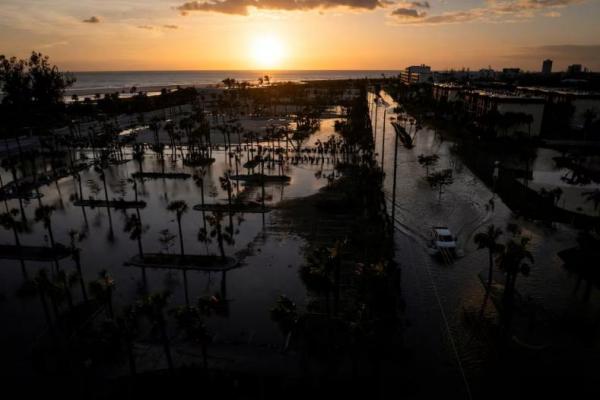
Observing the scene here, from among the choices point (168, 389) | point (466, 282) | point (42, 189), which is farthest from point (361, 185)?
point (42, 189)

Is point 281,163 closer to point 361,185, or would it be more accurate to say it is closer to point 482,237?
point 361,185

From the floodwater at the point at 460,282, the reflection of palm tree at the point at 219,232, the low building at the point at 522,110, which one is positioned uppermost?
the low building at the point at 522,110

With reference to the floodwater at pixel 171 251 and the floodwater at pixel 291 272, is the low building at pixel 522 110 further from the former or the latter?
the floodwater at pixel 171 251

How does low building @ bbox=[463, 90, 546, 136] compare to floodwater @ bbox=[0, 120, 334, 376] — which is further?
low building @ bbox=[463, 90, 546, 136]

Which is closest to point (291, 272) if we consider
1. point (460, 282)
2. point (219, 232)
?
point (219, 232)

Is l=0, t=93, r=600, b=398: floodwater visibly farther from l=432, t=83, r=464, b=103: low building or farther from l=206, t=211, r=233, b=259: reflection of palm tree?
l=432, t=83, r=464, b=103: low building

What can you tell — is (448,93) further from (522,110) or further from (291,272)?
(291,272)

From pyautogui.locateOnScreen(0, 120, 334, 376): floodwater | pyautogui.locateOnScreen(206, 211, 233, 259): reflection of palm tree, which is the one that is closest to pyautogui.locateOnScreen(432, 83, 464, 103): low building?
pyautogui.locateOnScreen(0, 120, 334, 376): floodwater

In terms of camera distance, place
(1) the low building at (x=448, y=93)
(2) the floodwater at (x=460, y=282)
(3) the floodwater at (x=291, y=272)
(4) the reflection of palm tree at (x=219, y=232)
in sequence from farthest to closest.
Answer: (1) the low building at (x=448, y=93) < (4) the reflection of palm tree at (x=219, y=232) < (3) the floodwater at (x=291, y=272) < (2) the floodwater at (x=460, y=282)

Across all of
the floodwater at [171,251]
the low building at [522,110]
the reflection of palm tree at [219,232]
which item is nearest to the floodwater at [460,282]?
the floodwater at [171,251]
